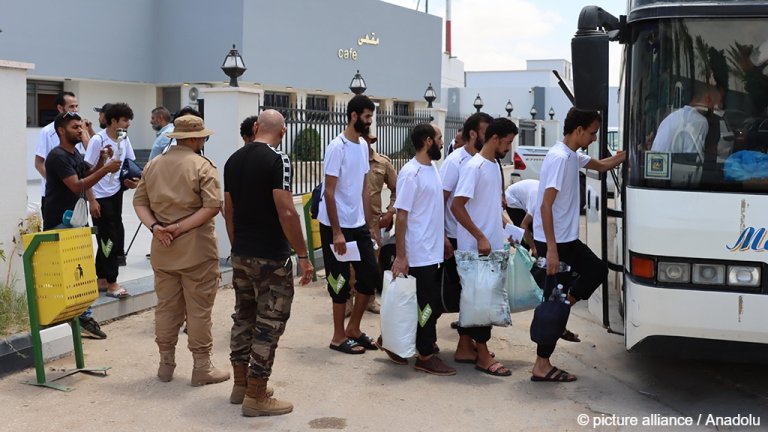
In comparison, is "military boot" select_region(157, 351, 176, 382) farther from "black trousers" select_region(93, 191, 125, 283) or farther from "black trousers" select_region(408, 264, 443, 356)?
"black trousers" select_region(93, 191, 125, 283)

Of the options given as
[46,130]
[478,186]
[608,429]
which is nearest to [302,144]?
[46,130]

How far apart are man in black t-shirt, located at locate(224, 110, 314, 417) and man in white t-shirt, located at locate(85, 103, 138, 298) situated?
107 inches

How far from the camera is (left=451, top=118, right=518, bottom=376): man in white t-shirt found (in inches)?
237

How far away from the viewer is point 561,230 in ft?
19.4

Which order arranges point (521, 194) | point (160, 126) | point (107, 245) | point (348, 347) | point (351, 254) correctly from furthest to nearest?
1. point (160, 126)
2. point (521, 194)
3. point (107, 245)
4. point (348, 347)
5. point (351, 254)

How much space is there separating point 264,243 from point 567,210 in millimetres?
2202

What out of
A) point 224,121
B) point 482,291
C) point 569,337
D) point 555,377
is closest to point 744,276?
point 555,377

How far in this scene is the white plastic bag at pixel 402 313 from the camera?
5.91m

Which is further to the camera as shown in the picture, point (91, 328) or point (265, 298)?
point (91, 328)

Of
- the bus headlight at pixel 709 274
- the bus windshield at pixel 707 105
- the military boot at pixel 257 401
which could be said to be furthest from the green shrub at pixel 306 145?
the bus headlight at pixel 709 274

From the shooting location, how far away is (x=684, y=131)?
4.90 m

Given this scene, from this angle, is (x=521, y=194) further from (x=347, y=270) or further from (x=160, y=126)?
(x=160, y=126)

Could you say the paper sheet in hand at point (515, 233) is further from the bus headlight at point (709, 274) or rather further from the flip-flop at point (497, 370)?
the bus headlight at point (709, 274)

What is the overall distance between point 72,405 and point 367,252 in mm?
2475
